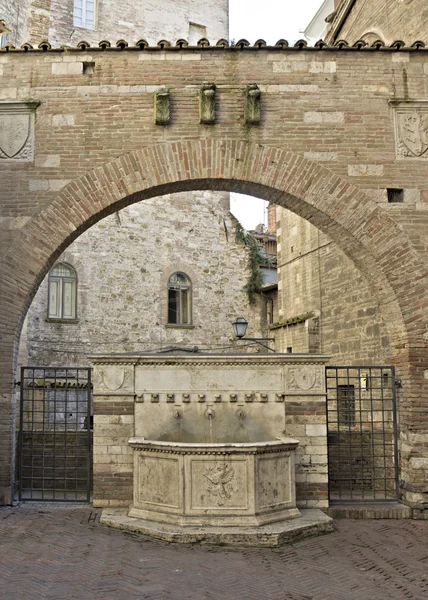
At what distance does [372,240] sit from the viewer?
9.18 m

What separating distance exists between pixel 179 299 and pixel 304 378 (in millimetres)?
13561

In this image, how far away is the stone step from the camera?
8.53m

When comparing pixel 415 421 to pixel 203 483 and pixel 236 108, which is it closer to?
pixel 203 483

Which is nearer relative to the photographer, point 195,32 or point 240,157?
point 240,157

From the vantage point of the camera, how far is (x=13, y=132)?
9.27m

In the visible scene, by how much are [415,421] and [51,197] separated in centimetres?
565

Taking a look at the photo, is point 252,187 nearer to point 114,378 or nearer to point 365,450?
point 114,378

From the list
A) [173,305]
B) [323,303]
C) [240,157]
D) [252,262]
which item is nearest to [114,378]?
[240,157]

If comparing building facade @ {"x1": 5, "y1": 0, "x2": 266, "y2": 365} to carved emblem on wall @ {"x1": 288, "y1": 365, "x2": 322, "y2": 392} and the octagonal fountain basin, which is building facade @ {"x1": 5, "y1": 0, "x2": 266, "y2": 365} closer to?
carved emblem on wall @ {"x1": 288, "y1": 365, "x2": 322, "y2": 392}

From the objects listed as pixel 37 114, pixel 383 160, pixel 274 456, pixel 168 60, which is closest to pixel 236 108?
pixel 168 60

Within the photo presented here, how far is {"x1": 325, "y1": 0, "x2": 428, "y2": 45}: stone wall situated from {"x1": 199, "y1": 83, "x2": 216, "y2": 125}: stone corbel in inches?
161

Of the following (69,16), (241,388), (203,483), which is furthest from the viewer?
(69,16)

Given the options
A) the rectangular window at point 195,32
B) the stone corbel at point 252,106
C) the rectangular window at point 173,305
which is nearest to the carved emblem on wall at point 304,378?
the stone corbel at point 252,106

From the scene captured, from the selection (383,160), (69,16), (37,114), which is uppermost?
(69,16)
